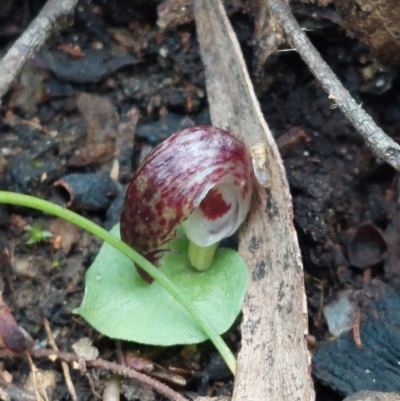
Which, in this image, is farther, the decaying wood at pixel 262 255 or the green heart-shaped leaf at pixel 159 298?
the green heart-shaped leaf at pixel 159 298

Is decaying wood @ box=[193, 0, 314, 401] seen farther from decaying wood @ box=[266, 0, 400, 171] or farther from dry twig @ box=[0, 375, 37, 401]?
dry twig @ box=[0, 375, 37, 401]

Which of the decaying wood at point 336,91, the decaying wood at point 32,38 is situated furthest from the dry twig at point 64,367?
the decaying wood at point 336,91

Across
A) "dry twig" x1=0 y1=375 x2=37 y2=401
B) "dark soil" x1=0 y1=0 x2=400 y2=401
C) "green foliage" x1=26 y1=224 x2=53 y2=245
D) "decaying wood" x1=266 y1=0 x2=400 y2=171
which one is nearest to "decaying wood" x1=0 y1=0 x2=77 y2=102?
"dark soil" x1=0 y1=0 x2=400 y2=401

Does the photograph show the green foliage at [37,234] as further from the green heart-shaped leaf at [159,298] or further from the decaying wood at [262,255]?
the decaying wood at [262,255]

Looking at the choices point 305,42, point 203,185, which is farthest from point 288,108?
point 203,185

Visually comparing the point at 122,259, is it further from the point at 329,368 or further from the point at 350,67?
the point at 350,67

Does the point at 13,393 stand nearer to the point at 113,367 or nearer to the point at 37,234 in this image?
the point at 113,367

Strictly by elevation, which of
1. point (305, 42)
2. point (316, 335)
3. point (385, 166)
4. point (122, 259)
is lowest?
point (316, 335)
